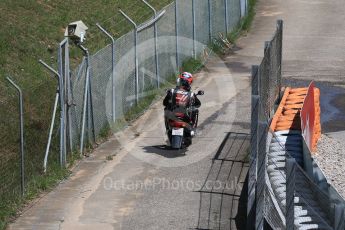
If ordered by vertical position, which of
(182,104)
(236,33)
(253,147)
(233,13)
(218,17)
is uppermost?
(233,13)

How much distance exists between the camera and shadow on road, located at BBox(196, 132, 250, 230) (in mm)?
14828

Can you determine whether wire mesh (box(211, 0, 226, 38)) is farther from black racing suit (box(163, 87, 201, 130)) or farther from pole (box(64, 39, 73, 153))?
pole (box(64, 39, 73, 153))

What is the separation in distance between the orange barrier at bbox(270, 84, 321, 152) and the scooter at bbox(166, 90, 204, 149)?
1964 mm

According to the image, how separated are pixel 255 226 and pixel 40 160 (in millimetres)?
5123

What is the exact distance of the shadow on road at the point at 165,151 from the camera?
18.6m

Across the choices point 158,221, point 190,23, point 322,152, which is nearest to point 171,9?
point 190,23

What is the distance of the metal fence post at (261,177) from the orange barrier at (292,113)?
5.89 m

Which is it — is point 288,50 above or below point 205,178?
above

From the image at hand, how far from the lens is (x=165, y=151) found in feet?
62.2

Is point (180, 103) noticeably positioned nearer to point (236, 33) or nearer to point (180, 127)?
point (180, 127)

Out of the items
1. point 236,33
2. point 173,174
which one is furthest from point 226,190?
point 236,33

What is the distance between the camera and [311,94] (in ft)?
71.4

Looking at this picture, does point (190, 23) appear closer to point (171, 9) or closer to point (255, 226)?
point (171, 9)

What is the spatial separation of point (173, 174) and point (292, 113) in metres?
4.96
